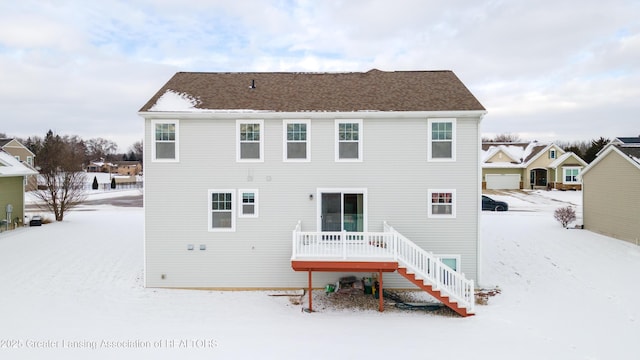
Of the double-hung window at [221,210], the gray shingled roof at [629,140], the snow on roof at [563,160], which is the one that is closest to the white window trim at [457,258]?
the double-hung window at [221,210]

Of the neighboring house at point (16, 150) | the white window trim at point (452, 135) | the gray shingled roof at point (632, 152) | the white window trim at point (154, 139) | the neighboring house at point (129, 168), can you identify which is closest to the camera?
the white window trim at point (452, 135)

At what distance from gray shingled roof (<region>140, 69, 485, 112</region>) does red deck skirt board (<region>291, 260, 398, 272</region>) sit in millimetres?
5352

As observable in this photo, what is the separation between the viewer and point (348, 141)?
13773 mm

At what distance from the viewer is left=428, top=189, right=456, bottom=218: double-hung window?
13.6m

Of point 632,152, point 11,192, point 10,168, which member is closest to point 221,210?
point 11,192

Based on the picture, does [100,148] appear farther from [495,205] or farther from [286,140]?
[286,140]

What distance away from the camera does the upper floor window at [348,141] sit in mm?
13750

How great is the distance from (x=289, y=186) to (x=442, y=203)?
5530mm

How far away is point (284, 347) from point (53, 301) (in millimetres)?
8085

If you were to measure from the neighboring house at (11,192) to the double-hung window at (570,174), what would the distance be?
52617mm

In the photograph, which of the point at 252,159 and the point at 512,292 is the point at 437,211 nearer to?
the point at 512,292

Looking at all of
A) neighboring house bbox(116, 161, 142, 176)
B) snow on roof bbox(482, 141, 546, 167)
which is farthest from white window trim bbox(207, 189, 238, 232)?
neighboring house bbox(116, 161, 142, 176)

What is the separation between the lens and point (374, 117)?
1367 cm

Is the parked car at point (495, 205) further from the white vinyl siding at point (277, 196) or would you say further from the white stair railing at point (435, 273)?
the white stair railing at point (435, 273)
